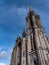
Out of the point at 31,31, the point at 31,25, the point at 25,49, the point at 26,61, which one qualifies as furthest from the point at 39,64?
the point at 31,25

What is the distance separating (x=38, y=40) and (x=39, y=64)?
8568 millimetres

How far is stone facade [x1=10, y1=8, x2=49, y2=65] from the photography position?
40.2 meters

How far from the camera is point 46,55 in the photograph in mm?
40250

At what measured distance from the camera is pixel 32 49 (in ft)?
149

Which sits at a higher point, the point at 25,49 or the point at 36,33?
the point at 36,33

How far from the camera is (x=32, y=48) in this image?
45.7 metres

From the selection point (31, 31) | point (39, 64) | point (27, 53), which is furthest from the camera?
point (31, 31)

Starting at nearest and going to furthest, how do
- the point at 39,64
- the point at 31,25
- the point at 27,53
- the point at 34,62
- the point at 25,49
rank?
the point at 39,64, the point at 34,62, the point at 27,53, the point at 25,49, the point at 31,25

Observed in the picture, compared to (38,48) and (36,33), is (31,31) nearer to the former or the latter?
(36,33)

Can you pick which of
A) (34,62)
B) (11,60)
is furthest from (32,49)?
(11,60)

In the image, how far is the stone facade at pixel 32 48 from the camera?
4019 cm

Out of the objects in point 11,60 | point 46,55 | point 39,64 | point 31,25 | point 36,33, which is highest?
point 31,25

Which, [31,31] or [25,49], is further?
[31,31]

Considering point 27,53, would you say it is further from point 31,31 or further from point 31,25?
point 31,25
